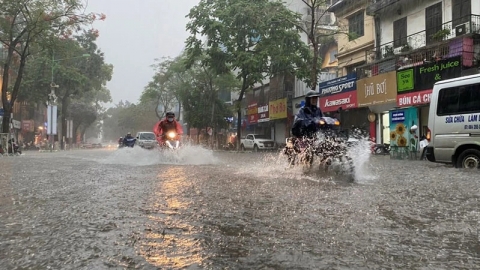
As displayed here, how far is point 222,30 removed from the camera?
27.7 m

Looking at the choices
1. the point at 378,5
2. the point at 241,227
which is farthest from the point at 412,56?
the point at 241,227

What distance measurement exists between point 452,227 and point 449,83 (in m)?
8.02

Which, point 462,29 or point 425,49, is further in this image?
point 425,49

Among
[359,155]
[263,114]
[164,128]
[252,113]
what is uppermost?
[252,113]

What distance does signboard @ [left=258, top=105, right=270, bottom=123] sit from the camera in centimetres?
3703

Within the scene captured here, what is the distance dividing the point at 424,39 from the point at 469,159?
12.0m

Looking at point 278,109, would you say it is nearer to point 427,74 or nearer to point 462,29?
point 427,74

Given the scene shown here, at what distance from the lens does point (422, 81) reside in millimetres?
18766

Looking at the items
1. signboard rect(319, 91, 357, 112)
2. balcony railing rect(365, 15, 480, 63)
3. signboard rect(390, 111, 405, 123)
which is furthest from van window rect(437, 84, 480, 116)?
signboard rect(319, 91, 357, 112)

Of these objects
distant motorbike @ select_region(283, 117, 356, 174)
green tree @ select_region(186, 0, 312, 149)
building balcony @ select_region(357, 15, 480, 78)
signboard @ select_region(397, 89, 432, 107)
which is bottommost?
distant motorbike @ select_region(283, 117, 356, 174)

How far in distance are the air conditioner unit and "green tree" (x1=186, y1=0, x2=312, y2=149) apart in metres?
9.64

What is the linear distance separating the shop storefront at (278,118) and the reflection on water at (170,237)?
28564mm

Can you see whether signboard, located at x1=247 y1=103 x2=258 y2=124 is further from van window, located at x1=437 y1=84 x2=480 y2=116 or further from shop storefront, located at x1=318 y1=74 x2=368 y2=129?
van window, located at x1=437 y1=84 x2=480 y2=116

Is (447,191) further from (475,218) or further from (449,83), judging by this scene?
(449,83)
